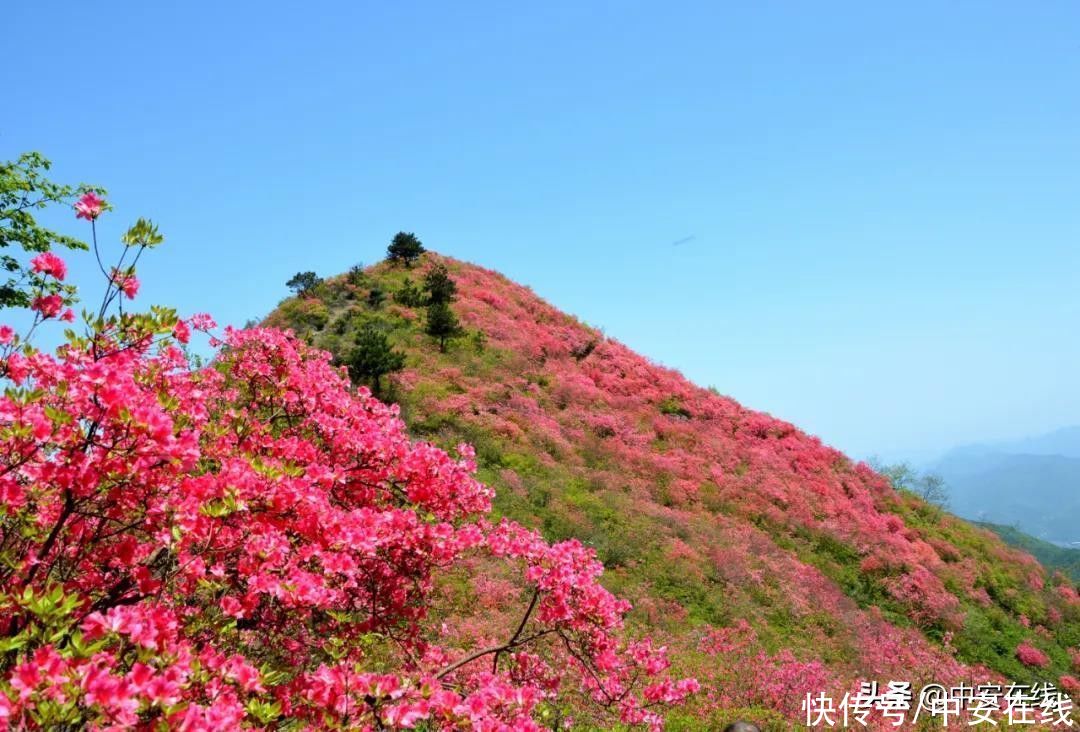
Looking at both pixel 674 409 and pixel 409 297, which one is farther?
pixel 409 297

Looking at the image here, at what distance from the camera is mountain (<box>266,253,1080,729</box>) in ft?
41.9

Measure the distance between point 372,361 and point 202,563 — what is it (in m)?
15.6

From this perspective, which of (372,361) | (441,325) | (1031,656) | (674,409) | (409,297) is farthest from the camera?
(409,297)

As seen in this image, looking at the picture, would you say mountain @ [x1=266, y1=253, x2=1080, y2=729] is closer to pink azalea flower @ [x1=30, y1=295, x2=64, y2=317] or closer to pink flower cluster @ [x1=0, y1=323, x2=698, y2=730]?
pink flower cluster @ [x1=0, y1=323, x2=698, y2=730]

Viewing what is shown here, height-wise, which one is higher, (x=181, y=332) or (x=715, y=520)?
(x=181, y=332)

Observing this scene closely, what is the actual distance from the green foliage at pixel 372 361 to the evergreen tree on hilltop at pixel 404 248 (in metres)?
14.7

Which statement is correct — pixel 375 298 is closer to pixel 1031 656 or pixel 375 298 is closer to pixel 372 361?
pixel 372 361

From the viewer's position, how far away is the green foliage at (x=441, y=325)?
23.7 meters

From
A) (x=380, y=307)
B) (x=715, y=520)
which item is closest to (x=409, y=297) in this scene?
(x=380, y=307)

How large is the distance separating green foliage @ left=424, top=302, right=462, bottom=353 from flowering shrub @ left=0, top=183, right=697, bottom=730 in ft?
61.1

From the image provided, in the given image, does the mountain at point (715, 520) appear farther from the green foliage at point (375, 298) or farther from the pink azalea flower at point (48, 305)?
the pink azalea flower at point (48, 305)

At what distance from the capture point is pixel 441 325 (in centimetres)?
2378

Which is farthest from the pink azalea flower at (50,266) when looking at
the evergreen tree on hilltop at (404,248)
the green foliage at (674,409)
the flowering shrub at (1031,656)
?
the evergreen tree on hilltop at (404,248)

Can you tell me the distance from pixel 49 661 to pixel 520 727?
87.3 inches
